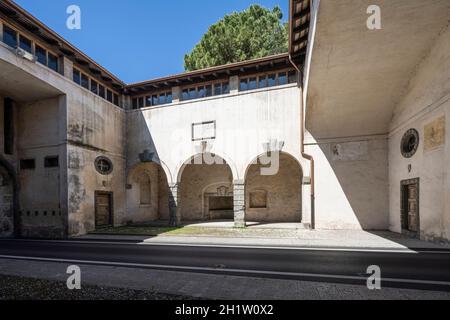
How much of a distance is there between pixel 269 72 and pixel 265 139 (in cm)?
389

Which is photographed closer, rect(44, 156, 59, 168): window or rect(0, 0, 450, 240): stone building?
rect(0, 0, 450, 240): stone building

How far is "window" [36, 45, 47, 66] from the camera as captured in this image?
1140 centimetres

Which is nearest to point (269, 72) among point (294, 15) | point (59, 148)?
point (294, 15)

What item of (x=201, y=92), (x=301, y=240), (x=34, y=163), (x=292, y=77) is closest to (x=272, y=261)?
(x=301, y=240)

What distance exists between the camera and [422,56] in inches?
340

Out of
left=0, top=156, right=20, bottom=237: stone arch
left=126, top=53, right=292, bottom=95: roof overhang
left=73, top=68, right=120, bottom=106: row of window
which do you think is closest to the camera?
left=0, top=156, right=20, bottom=237: stone arch

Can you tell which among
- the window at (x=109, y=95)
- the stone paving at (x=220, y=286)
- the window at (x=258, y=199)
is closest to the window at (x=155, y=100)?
the window at (x=109, y=95)

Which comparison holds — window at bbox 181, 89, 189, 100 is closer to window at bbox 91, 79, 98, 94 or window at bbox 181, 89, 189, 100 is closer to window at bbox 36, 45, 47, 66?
window at bbox 91, 79, 98, 94

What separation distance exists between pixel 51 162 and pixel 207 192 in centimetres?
995

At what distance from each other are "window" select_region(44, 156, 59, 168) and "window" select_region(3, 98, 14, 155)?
226cm

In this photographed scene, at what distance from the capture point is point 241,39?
21.0 m

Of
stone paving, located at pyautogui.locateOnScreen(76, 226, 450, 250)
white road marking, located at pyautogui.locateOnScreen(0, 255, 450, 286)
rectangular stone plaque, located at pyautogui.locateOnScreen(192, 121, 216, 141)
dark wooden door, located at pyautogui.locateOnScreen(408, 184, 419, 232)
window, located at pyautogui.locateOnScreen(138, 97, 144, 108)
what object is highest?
window, located at pyautogui.locateOnScreen(138, 97, 144, 108)

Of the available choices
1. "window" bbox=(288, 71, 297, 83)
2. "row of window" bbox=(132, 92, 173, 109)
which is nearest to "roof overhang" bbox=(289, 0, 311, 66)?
"window" bbox=(288, 71, 297, 83)
